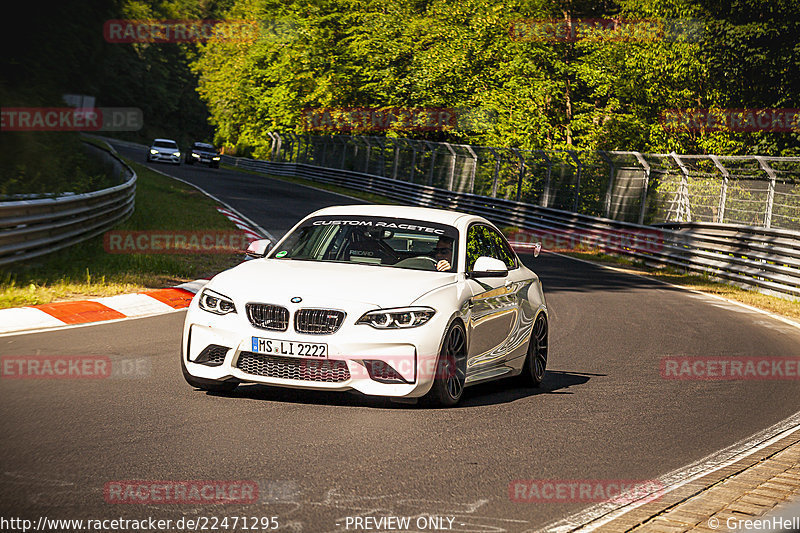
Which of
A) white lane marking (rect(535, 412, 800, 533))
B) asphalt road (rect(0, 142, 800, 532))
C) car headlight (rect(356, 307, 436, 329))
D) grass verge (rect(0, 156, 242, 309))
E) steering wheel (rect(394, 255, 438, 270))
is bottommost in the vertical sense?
grass verge (rect(0, 156, 242, 309))

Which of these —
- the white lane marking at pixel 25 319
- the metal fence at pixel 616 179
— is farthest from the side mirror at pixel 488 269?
the metal fence at pixel 616 179

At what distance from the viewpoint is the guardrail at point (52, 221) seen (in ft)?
45.6

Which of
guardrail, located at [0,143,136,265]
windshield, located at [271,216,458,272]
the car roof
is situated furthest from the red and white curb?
the car roof

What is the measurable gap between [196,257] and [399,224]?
11.3 m

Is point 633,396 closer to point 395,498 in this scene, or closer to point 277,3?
point 395,498

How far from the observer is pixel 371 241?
9031 millimetres

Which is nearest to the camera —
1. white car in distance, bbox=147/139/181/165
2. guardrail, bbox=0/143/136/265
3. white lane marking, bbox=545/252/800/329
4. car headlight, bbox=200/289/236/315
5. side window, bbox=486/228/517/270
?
car headlight, bbox=200/289/236/315

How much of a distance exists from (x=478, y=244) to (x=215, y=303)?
8.51ft

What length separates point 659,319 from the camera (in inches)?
632

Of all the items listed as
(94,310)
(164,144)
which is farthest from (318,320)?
(164,144)

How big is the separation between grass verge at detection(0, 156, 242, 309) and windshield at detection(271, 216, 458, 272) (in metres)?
4.85

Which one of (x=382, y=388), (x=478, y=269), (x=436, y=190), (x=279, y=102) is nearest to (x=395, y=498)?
(x=382, y=388)

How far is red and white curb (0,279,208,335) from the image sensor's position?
1148cm

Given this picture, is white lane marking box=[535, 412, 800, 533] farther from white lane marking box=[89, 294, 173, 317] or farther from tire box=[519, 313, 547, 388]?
white lane marking box=[89, 294, 173, 317]
